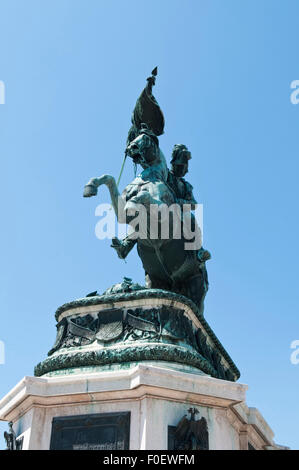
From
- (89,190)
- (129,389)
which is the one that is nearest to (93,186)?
(89,190)

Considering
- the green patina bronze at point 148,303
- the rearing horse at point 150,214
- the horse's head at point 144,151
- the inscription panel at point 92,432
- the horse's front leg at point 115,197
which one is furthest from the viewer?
A: the horse's head at point 144,151

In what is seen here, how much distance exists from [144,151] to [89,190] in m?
1.63

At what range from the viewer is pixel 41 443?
7.77 m

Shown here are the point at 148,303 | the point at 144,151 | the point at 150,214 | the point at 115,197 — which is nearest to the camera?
the point at 148,303

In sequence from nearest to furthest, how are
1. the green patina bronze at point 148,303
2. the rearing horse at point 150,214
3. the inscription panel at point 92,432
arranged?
the inscription panel at point 92,432 → the green patina bronze at point 148,303 → the rearing horse at point 150,214

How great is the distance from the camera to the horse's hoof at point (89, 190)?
33.4 feet

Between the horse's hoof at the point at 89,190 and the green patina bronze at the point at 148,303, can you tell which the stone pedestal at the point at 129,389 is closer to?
the green patina bronze at the point at 148,303

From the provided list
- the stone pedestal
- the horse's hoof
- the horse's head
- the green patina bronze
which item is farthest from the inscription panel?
the horse's head

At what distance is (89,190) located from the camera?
33.5ft

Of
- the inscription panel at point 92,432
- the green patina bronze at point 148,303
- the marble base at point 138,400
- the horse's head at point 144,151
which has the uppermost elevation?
the horse's head at point 144,151

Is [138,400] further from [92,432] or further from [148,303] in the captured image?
[148,303]

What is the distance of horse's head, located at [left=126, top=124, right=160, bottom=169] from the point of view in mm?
11328

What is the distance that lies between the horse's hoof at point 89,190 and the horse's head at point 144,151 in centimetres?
147

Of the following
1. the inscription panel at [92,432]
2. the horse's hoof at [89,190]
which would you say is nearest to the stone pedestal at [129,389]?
the inscription panel at [92,432]
